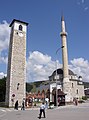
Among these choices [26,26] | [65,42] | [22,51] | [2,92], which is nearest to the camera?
[22,51]

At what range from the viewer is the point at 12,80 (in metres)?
40.9

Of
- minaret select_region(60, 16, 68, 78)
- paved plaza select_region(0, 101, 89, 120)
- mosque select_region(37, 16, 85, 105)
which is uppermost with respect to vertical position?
minaret select_region(60, 16, 68, 78)

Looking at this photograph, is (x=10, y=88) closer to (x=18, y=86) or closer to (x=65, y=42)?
(x=18, y=86)

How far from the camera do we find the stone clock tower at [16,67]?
40.6 metres

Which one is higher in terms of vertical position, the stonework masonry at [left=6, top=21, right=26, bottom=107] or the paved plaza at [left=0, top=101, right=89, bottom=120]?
the stonework masonry at [left=6, top=21, right=26, bottom=107]

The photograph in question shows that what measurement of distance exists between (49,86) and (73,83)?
10.2m

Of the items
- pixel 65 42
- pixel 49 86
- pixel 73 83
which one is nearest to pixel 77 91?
pixel 73 83

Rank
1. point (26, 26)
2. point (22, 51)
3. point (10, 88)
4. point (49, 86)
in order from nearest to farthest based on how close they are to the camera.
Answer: point (10, 88) < point (22, 51) < point (26, 26) < point (49, 86)

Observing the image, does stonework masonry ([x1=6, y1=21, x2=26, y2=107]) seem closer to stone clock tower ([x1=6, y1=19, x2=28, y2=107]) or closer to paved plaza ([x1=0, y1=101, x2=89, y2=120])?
stone clock tower ([x1=6, y1=19, x2=28, y2=107])

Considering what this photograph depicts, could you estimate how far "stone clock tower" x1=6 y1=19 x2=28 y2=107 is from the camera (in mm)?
40625

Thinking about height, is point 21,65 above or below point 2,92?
above

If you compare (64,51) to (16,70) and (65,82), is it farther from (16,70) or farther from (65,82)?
(16,70)

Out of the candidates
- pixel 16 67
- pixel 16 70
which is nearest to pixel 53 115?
pixel 16 70

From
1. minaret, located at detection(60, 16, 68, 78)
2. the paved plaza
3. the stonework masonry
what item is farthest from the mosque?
the paved plaza
